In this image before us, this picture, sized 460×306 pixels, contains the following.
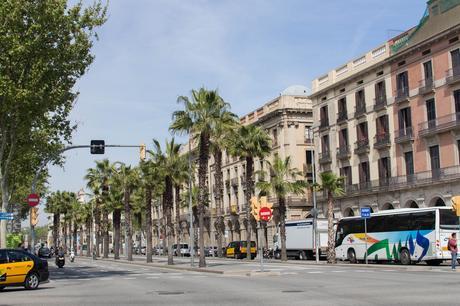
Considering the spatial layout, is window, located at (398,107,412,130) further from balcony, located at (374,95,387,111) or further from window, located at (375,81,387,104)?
window, located at (375,81,387,104)

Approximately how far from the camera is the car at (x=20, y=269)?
20.8 m

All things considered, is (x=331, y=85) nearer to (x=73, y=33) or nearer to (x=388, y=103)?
(x=388, y=103)

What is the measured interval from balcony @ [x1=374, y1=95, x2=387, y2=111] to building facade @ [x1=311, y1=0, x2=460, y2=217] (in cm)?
9

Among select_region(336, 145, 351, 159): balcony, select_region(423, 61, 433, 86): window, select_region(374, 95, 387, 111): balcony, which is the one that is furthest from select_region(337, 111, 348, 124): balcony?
select_region(423, 61, 433, 86): window

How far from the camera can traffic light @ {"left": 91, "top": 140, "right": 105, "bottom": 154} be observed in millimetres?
28016

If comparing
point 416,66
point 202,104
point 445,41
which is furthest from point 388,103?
point 202,104

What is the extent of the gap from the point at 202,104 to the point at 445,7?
22.3 metres

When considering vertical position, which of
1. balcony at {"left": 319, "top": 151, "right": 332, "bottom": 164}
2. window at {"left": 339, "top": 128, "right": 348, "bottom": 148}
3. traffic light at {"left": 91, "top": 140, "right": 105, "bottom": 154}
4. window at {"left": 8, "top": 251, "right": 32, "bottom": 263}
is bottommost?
window at {"left": 8, "top": 251, "right": 32, "bottom": 263}

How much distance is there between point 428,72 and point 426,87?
4.05 ft

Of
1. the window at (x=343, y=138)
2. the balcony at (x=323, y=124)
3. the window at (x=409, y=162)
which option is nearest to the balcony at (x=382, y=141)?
the window at (x=409, y=162)

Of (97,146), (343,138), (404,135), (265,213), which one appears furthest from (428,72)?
(97,146)

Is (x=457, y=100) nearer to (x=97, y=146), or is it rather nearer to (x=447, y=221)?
(x=447, y=221)

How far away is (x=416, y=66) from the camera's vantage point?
50.4m

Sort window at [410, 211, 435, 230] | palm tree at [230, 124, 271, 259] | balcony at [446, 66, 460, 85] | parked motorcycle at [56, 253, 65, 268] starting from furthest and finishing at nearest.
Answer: palm tree at [230, 124, 271, 259]
balcony at [446, 66, 460, 85]
parked motorcycle at [56, 253, 65, 268]
window at [410, 211, 435, 230]
